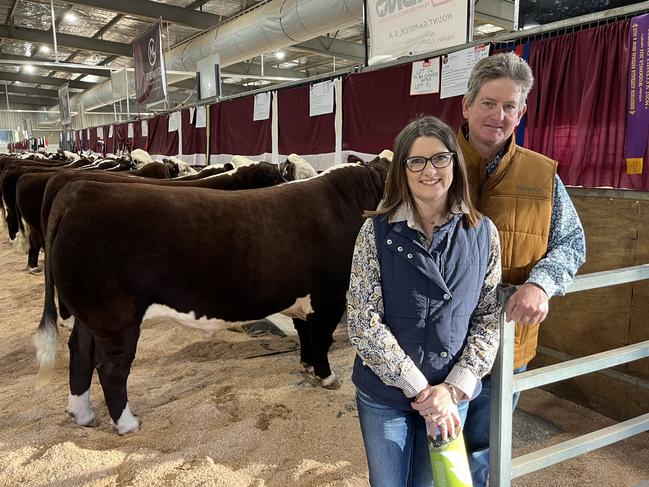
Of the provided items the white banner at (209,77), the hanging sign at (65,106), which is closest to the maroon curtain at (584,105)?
the white banner at (209,77)

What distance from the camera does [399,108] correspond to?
11.6 feet

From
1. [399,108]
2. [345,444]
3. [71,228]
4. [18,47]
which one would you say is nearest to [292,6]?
[399,108]

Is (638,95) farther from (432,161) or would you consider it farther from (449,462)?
(449,462)

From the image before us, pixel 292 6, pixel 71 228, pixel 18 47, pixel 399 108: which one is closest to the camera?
pixel 71 228

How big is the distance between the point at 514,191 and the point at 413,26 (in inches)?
81.5

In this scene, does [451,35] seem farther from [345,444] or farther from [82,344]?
[82,344]

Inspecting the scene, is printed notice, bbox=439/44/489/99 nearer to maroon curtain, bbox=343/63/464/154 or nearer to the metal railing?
maroon curtain, bbox=343/63/464/154

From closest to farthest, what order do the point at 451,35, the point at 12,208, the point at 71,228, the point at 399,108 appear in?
the point at 71,228 → the point at 451,35 → the point at 399,108 → the point at 12,208

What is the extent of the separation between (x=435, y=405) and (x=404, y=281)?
0.32 m

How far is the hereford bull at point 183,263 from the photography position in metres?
2.33

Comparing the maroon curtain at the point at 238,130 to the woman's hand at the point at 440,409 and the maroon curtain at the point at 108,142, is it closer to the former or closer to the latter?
the woman's hand at the point at 440,409

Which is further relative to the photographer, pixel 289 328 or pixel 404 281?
pixel 289 328

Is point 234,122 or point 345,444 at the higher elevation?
point 234,122

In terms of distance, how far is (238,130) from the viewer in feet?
18.8
